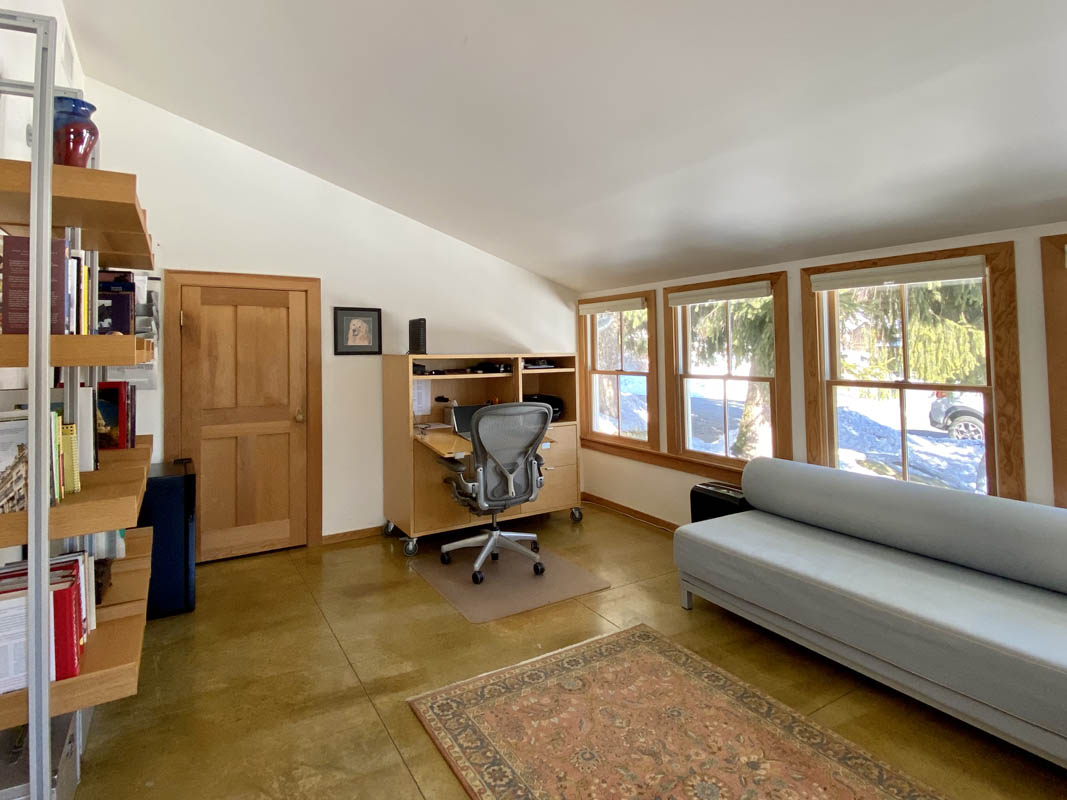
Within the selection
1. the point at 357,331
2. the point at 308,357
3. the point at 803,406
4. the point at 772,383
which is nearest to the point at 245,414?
the point at 308,357

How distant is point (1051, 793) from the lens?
171 cm

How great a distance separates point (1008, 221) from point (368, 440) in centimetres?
396

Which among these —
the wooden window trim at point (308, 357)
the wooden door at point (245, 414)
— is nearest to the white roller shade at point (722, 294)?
the wooden window trim at point (308, 357)

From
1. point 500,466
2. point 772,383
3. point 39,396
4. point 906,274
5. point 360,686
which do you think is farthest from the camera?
point 772,383

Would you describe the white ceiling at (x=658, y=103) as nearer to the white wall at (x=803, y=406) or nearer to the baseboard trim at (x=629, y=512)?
the white wall at (x=803, y=406)

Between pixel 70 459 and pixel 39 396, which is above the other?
pixel 39 396

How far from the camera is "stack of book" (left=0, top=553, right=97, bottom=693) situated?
1.24m

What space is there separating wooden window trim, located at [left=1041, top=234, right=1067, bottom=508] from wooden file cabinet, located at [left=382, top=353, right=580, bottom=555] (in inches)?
104

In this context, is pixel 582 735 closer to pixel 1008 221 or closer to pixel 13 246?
pixel 13 246

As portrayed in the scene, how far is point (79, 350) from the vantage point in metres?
1.27

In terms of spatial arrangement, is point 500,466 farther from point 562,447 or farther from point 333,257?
point 333,257

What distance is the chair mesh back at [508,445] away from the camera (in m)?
3.33

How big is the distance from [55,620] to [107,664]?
6.4 inches

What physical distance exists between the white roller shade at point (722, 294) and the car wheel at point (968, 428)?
1260 mm
